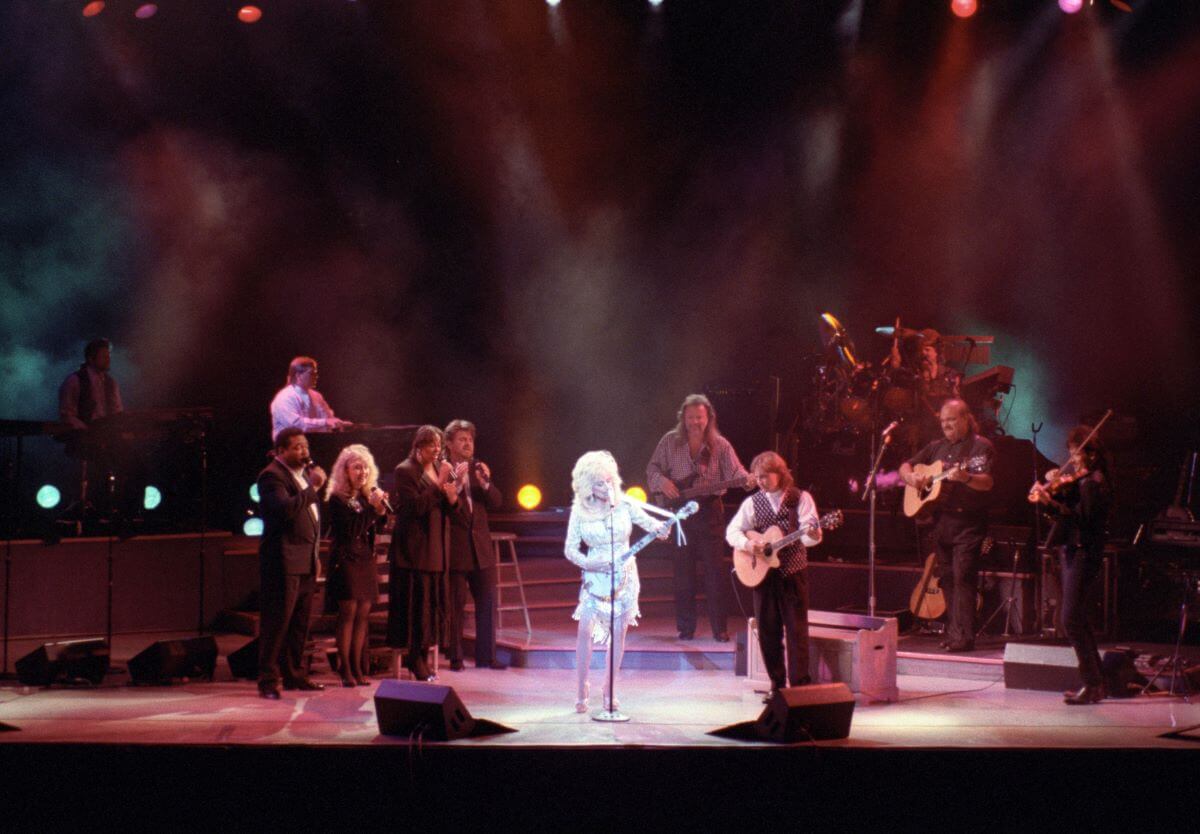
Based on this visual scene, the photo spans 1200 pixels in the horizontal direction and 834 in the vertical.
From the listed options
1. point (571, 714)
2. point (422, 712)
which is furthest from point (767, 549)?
point (422, 712)

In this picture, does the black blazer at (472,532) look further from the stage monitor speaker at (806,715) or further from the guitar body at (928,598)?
the guitar body at (928,598)

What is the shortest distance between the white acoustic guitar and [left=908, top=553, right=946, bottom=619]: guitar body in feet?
8.27

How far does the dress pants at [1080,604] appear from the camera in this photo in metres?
7.97

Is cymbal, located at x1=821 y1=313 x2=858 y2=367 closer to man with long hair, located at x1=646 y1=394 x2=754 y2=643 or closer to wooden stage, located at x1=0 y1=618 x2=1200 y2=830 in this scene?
man with long hair, located at x1=646 y1=394 x2=754 y2=643

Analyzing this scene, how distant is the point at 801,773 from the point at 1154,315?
809cm

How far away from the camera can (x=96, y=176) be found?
499 inches

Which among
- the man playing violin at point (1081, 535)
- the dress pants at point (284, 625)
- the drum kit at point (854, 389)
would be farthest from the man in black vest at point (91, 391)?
the man playing violin at point (1081, 535)

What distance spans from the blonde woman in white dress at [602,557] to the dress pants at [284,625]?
194 centimetres

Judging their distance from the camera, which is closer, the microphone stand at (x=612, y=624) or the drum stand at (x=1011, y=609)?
the microphone stand at (x=612, y=624)

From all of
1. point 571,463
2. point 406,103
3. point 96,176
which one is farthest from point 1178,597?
point 96,176

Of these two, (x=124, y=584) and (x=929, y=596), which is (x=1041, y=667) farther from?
(x=124, y=584)

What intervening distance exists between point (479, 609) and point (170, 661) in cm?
227

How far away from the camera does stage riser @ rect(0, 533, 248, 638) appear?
10562 millimetres

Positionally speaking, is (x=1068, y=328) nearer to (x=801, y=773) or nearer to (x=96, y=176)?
(x=801, y=773)
